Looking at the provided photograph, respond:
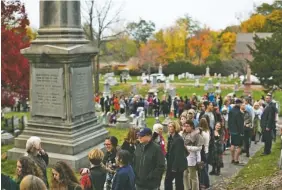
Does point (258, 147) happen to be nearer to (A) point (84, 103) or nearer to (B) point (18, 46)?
(A) point (84, 103)

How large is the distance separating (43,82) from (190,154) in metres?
5.34

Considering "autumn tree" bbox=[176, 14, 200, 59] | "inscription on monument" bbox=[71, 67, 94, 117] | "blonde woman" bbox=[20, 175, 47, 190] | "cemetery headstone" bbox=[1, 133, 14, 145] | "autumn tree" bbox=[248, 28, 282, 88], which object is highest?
"autumn tree" bbox=[176, 14, 200, 59]

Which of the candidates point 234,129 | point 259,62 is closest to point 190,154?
point 234,129

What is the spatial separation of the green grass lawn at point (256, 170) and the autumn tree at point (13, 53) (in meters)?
10.4

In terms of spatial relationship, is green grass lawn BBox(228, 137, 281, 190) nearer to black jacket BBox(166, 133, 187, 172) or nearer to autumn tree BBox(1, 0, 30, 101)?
black jacket BBox(166, 133, 187, 172)

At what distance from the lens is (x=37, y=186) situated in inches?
159

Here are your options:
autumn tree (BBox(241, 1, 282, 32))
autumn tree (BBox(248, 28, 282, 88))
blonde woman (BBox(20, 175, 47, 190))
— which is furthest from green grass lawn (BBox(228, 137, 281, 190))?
autumn tree (BBox(241, 1, 282, 32))

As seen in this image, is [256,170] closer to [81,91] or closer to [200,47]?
[81,91]

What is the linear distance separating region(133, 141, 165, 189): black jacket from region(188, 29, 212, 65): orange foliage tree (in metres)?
65.4

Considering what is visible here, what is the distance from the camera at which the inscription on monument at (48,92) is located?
11.6m

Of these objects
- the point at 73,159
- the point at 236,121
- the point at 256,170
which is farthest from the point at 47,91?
the point at 256,170

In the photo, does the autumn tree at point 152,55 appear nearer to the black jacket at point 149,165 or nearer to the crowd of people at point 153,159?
the crowd of people at point 153,159

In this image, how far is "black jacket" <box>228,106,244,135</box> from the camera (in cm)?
1148

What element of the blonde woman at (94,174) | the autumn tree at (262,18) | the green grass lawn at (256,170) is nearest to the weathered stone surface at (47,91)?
the green grass lawn at (256,170)
